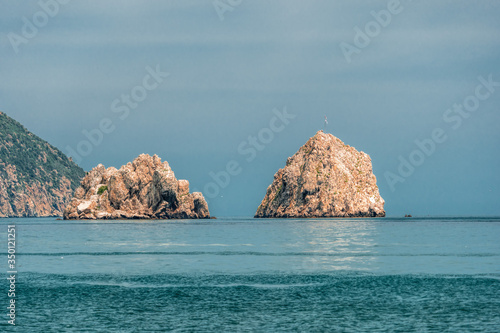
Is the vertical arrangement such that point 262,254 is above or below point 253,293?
above

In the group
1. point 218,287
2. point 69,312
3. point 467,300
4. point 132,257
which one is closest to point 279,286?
point 218,287

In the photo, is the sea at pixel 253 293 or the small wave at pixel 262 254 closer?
the sea at pixel 253 293

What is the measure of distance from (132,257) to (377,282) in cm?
4208

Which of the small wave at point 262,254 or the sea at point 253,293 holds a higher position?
the small wave at point 262,254

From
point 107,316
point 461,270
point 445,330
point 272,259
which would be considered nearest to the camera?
point 445,330

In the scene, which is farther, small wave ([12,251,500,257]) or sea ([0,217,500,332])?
small wave ([12,251,500,257])

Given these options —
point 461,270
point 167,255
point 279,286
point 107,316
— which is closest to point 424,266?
point 461,270

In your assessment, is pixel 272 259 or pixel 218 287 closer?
pixel 218 287

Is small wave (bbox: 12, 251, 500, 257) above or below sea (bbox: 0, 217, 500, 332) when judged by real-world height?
above

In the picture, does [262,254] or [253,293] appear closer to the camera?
[253,293]

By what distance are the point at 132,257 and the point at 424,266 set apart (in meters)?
40.3

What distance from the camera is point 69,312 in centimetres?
4922

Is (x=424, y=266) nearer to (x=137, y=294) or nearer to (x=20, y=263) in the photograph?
(x=137, y=294)

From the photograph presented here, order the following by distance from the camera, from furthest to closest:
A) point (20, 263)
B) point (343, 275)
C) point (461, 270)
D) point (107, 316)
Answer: point (20, 263), point (461, 270), point (343, 275), point (107, 316)
